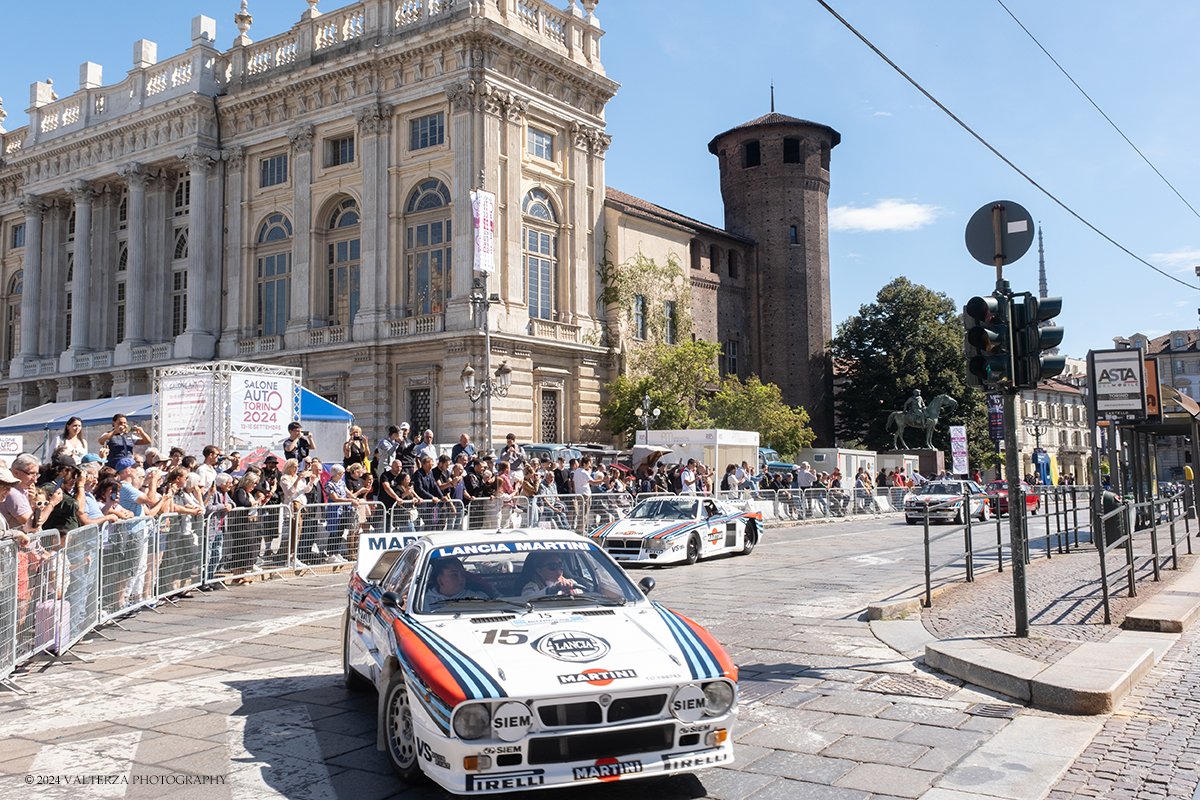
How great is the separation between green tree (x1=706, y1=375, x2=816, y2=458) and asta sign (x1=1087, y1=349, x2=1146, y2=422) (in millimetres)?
24782

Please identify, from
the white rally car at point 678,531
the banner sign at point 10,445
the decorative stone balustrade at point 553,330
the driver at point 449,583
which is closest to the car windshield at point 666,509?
the white rally car at point 678,531

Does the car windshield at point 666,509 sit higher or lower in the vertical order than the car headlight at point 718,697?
higher

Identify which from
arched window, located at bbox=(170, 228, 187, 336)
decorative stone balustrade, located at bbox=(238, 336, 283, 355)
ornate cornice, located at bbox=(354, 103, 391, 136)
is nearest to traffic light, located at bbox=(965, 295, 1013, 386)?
ornate cornice, located at bbox=(354, 103, 391, 136)

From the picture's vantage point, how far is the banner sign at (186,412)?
20109mm

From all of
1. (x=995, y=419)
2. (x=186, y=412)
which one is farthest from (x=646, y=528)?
(x=995, y=419)

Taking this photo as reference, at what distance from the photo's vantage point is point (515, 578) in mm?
6234

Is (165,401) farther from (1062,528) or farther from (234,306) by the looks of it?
(234,306)

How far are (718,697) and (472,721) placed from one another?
1368 millimetres

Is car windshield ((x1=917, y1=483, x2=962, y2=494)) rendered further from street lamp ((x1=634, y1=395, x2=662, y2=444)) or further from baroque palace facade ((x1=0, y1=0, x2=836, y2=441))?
A: baroque palace facade ((x1=0, y1=0, x2=836, y2=441))

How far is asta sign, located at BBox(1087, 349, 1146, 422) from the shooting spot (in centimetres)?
1672

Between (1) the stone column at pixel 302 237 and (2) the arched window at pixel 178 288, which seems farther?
(2) the arched window at pixel 178 288

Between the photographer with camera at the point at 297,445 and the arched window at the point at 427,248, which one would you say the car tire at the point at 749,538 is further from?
the arched window at the point at 427,248

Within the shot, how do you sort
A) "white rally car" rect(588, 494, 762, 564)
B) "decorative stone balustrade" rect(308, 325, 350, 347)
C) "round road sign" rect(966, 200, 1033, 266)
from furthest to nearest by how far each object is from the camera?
"decorative stone balustrade" rect(308, 325, 350, 347), "white rally car" rect(588, 494, 762, 564), "round road sign" rect(966, 200, 1033, 266)

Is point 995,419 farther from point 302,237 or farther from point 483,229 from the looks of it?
point 302,237
